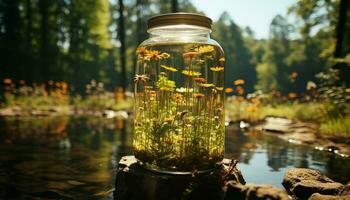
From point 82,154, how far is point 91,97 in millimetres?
14179

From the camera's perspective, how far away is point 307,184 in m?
4.21

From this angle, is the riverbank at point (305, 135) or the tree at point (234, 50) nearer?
the riverbank at point (305, 135)

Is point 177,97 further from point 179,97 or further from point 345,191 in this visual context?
point 345,191

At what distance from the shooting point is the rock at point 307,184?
4043mm

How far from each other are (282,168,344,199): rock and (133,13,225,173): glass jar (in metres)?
1.12

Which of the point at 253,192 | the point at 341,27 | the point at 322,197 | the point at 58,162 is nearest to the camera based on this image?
the point at 253,192

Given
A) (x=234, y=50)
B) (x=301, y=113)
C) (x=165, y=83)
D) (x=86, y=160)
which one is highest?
(x=234, y=50)

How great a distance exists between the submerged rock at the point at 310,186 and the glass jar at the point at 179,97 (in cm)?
111

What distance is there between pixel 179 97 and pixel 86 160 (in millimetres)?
3102

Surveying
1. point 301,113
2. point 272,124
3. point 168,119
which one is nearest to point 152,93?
point 168,119

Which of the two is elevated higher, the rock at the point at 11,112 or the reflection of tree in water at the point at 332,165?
the rock at the point at 11,112

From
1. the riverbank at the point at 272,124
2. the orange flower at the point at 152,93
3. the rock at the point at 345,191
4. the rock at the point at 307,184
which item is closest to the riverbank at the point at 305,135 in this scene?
the riverbank at the point at 272,124

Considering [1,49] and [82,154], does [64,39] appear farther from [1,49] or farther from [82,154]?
[82,154]

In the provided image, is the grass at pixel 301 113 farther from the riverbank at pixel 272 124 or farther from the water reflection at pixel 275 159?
the water reflection at pixel 275 159
